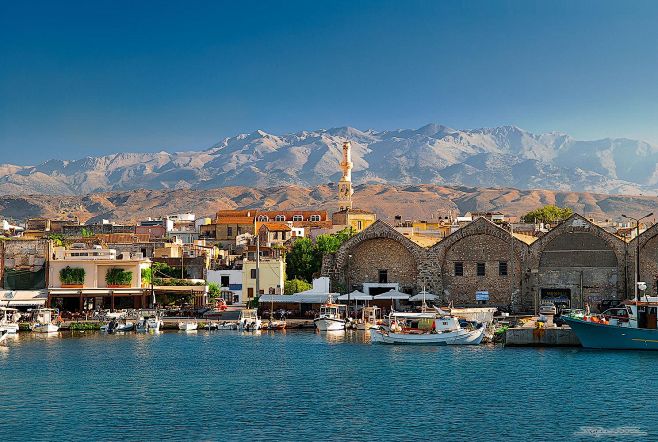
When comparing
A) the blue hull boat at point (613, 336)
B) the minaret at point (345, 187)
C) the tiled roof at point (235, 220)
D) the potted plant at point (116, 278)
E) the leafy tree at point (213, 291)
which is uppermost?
the minaret at point (345, 187)

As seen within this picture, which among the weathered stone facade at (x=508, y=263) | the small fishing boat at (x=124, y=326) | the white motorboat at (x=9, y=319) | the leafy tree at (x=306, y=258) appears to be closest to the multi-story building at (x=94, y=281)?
the white motorboat at (x=9, y=319)

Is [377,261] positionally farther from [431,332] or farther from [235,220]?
[235,220]

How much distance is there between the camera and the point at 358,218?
441 feet

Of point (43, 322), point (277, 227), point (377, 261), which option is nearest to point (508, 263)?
point (377, 261)

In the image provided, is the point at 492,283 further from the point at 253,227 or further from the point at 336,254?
the point at 253,227

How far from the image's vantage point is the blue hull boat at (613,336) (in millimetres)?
57469

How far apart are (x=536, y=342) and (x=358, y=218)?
7351 cm

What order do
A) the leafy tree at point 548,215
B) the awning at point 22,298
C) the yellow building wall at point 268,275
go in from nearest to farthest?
the awning at point 22,298 → the yellow building wall at point 268,275 → the leafy tree at point 548,215

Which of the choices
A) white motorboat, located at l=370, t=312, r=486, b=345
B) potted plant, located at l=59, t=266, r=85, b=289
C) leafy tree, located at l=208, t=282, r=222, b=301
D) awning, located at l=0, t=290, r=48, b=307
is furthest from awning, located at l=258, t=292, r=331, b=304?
→ awning, located at l=0, t=290, r=48, b=307

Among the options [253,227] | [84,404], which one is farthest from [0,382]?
[253,227]

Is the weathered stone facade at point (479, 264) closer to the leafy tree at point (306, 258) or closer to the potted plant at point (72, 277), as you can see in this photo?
the leafy tree at point (306, 258)

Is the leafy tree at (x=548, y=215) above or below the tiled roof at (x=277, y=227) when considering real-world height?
above

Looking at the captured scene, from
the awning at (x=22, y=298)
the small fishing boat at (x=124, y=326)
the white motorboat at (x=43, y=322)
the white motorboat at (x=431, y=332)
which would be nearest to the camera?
the white motorboat at (x=431, y=332)

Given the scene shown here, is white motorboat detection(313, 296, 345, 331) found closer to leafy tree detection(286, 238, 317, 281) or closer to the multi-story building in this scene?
leafy tree detection(286, 238, 317, 281)
